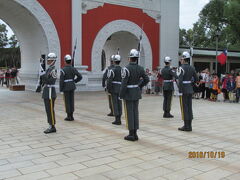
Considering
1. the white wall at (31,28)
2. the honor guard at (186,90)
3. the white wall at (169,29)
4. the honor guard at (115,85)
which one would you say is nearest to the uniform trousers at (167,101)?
the honor guard at (115,85)

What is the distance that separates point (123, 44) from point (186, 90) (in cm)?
1213

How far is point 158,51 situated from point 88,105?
8826 mm

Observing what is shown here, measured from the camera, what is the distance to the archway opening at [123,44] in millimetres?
16891

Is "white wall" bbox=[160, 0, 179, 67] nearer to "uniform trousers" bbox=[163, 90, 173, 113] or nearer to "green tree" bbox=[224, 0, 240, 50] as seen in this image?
"green tree" bbox=[224, 0, 240, 50]

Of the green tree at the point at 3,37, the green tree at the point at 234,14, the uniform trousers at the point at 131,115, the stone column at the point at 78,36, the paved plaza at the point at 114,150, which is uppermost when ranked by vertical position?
the green tree at the point at 3,37

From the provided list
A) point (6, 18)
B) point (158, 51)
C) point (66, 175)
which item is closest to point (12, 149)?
point (66, 175)

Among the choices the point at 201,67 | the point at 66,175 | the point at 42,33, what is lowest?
the point at 66,175

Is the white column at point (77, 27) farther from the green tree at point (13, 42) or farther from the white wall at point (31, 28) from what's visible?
the green tree at point (13, 42)

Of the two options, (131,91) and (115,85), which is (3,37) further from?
(131,91)

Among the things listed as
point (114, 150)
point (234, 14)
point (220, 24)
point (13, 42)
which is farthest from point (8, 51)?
point (114, 150)

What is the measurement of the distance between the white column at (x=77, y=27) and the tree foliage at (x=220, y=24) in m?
9.74

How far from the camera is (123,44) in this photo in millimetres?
17797

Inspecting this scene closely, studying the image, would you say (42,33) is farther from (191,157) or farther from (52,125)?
(191,157)

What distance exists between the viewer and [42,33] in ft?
44.2
